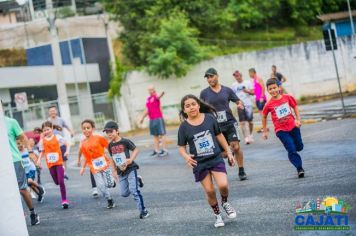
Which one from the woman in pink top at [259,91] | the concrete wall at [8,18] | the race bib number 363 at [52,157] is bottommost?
the race bib number 363 at [52,157]

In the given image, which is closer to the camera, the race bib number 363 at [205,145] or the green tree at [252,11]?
the race bib number 363 at [205,145]

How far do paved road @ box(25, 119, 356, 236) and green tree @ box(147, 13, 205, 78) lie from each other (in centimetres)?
1870

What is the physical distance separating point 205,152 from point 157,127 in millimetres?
11311

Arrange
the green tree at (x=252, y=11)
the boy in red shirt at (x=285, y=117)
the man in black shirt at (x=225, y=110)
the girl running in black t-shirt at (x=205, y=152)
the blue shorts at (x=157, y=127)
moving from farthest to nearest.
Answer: the green tree at (x=252, y=11) < the blue shorts at (x=157, y=127) < the man in black shirt at (x=225, y=110) < the boy in red shirt at (x=285, y=117) < the girl running in black t-shirt at (x=205, y=152)

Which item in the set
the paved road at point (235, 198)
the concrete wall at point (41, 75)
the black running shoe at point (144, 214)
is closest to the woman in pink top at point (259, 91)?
the paved road at point (235, 198)

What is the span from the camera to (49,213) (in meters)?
12.2

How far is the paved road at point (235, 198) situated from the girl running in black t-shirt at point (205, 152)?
45cm

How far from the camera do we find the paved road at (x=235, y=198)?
27.4 feet

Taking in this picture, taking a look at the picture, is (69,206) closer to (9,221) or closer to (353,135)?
(9,221)

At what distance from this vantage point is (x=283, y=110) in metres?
11.1

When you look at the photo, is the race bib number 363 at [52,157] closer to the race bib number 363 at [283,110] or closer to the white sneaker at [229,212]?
the race bib number 363 at [283,110]

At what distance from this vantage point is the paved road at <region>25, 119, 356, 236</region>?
8.35m

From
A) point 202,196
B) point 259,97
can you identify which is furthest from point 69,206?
point 259,97

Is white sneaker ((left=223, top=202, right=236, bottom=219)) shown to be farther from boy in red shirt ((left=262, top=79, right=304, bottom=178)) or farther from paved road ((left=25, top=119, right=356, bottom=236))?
boy in red shirt ((left=262, top=79, right=304, bottom=178))
